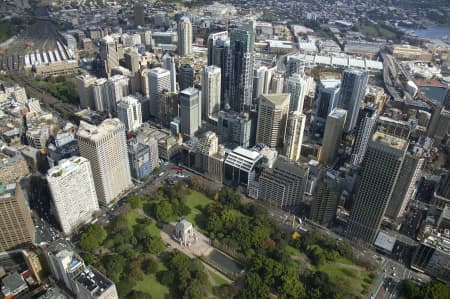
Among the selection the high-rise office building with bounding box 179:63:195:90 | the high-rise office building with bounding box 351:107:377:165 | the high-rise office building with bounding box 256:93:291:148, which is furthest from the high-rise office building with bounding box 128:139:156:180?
the high-rise office building with bounding box 351:107:377:165

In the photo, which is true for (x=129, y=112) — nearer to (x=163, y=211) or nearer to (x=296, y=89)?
(x=163, y=211)

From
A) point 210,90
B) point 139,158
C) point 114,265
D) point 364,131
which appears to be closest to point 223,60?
point 210,90

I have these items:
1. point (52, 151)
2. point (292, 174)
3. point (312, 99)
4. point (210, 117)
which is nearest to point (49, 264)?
point (52, 151)

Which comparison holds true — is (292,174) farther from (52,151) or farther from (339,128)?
(52,151)

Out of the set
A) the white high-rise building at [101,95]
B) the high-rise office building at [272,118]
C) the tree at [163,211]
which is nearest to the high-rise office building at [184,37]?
the white high-rise building at [101,95]

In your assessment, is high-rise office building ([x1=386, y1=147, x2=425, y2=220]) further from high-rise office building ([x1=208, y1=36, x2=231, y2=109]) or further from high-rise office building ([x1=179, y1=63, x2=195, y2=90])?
high-rise office building ([x1=179, y1=63, x2=195, y2=90])
